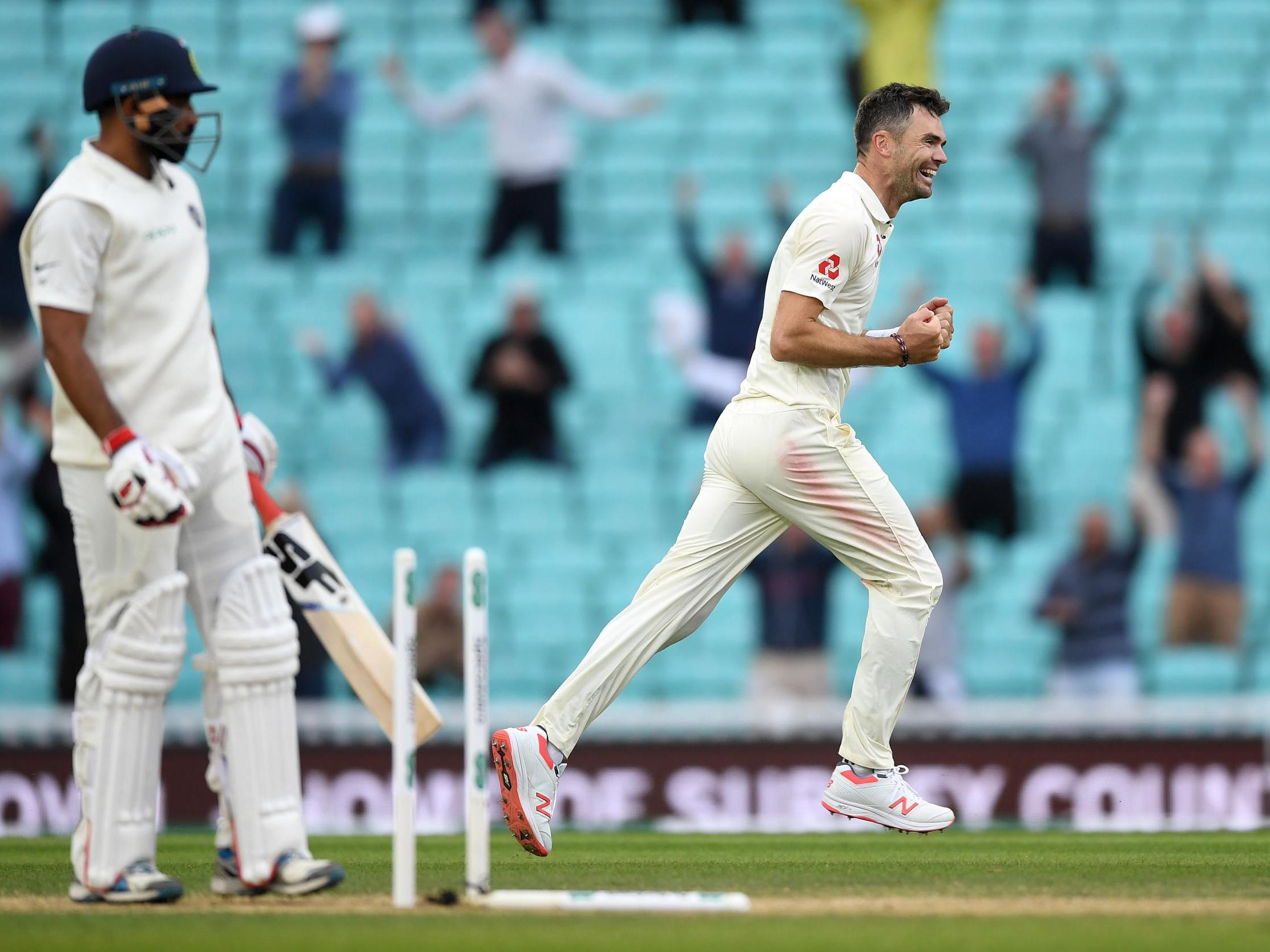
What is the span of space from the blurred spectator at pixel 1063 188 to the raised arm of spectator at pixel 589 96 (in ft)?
7.71

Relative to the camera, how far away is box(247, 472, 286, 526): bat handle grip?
4.70 meters

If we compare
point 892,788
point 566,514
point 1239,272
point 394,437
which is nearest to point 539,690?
point 566,514

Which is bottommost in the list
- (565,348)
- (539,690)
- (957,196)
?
(539,690)

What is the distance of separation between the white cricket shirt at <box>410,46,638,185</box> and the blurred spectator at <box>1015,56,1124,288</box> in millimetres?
2500

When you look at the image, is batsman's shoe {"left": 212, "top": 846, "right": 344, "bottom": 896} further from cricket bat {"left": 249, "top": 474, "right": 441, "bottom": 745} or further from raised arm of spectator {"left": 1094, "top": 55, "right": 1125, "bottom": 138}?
raised arm of spectator {"left": 1094, "top": 55, "right": 1125, "bottom": 138}

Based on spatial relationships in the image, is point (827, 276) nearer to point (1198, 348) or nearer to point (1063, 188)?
point (1198, 348)

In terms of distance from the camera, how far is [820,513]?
4953 mm

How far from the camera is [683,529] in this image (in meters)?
5.12

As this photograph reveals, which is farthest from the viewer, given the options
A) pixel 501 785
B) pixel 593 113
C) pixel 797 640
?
pixel 593 113

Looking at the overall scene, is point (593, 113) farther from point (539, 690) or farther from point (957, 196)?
point (539, 690)

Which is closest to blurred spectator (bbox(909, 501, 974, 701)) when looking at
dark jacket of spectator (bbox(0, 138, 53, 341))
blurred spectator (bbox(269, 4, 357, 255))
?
blurred spectator (bbox(269, 4, 357, 255))

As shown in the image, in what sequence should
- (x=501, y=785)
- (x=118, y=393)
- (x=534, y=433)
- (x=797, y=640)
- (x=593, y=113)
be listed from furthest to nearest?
(x=593, y=113) → (x=534, y=433) → (x=797, y=640) → (x=501, y=785) → (x=118, y=393)

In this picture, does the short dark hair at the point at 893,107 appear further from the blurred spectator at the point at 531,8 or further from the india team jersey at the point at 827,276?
the blurred spectator at the point at 531,8

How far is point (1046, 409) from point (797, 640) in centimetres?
214
